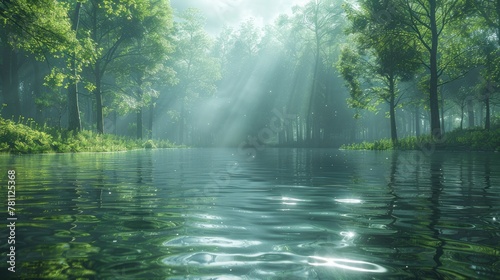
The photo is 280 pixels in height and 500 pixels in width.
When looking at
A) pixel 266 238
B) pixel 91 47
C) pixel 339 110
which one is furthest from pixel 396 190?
pixel 339 110

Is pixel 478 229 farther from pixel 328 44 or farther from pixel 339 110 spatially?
pixel 339 110

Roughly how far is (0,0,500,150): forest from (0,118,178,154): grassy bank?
101 cm

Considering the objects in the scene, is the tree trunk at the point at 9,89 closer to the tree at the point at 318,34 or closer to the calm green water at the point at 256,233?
the tree at the point at 318,34

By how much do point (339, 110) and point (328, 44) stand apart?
29.2 ft

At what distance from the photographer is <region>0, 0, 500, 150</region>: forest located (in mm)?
25578

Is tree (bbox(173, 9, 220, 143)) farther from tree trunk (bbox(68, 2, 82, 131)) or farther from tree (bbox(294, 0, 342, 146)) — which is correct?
tree trunk (bbox(68, 2, 82, 131))

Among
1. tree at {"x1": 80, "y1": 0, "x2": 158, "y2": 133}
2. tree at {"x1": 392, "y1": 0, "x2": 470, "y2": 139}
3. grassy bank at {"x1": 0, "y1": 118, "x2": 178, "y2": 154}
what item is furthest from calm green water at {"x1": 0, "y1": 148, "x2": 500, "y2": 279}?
tree at {"x1": 80, "y1": 0, "x2": 158, "y2": 133}

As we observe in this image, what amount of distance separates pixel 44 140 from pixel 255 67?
154ft

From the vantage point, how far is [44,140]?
781 inches

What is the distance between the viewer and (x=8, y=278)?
2.28 meters

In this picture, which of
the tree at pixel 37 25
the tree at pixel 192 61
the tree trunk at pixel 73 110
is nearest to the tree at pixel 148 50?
the tree trunk at pixel 73 110

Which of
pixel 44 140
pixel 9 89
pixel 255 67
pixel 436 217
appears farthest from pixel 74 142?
pixel 255 67

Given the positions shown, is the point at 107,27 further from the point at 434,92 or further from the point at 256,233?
the point at 256,233

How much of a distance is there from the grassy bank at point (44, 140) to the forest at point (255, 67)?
1.01 meters
